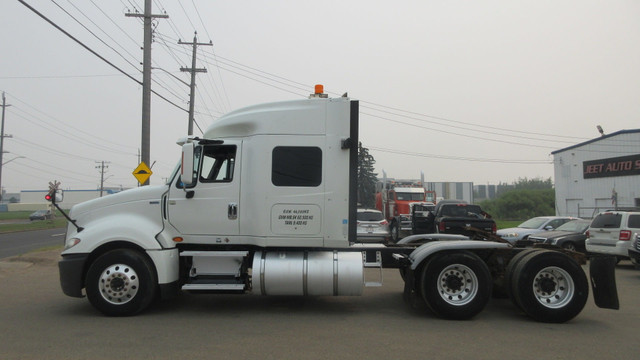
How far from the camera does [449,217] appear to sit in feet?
59.4

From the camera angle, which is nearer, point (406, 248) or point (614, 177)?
point (406, 248)

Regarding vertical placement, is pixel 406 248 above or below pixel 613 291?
above

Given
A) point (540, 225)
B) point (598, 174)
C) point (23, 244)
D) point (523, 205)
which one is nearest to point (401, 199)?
point (540, 225)

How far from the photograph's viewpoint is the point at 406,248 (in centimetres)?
805

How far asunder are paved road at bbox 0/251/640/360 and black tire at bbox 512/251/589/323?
0.21 meters

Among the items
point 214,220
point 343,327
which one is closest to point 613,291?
point 343,327

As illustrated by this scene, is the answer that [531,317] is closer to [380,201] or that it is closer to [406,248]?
[406,248]

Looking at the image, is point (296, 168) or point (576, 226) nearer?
point (296, 168)

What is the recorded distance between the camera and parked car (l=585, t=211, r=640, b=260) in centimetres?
1334

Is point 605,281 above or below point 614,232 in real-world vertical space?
below

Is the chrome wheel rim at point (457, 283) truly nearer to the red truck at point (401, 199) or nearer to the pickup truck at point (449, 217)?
the pickup truck at point (449, 217)

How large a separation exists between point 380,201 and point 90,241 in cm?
2651

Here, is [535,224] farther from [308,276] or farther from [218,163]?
[218,163]

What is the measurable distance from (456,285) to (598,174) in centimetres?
3326
